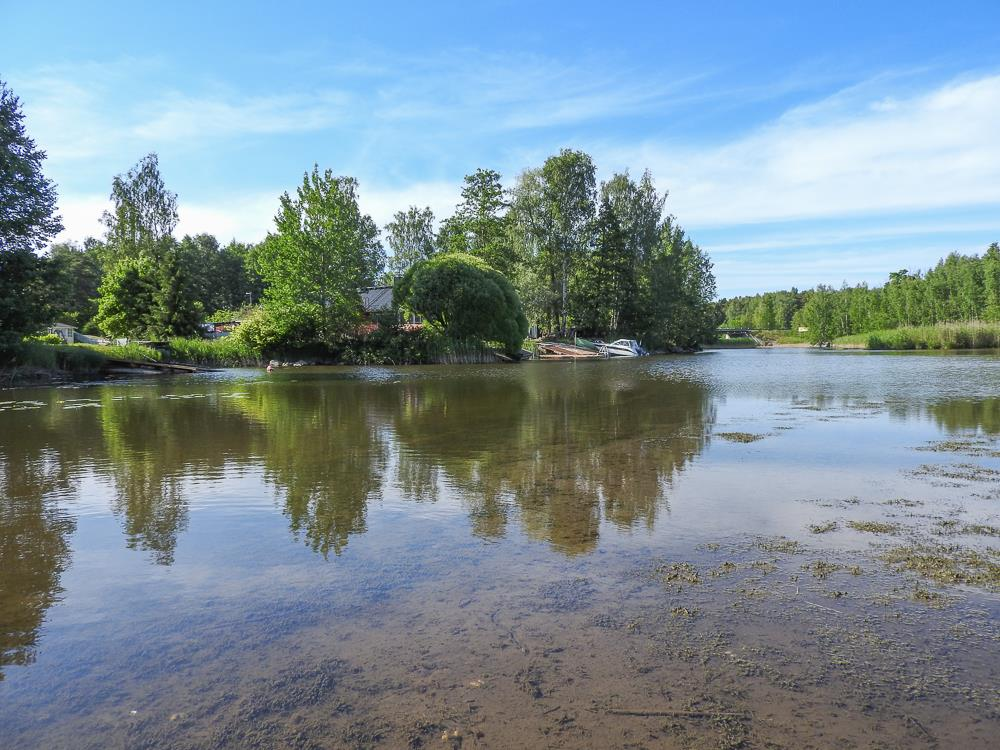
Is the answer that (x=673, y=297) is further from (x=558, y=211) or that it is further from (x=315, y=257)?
(x=315, y=257)

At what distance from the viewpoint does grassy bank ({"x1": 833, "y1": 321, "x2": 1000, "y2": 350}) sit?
6869cm

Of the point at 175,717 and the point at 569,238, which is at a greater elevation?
the point at 569,238

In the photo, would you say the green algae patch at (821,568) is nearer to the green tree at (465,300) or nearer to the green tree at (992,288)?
the green tree at (465,300)

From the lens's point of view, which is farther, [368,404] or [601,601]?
[368,404]

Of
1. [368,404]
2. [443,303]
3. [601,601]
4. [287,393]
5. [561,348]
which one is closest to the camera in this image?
[601,601]

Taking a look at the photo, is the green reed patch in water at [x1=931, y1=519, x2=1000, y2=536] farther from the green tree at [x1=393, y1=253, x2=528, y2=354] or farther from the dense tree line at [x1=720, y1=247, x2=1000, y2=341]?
the dense tree line at [x1=720, y1=247, x2=1000, y2=341]

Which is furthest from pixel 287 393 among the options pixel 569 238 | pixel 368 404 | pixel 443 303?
pixel 569 238

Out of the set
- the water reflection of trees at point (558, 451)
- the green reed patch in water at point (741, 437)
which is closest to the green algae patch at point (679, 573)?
the water reflection of trees at point (558, 451)

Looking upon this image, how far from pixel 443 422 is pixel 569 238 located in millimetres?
49342

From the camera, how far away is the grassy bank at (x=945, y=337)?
68.7 meters

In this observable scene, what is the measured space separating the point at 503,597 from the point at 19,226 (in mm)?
31829

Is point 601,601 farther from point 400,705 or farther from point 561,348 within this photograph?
point 561,348

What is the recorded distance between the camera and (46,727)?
3.12 metres

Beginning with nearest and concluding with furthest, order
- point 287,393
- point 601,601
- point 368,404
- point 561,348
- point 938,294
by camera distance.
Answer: point 601,601 → point 368,404 → point 287,393 → point 561,348 → point 938,294
